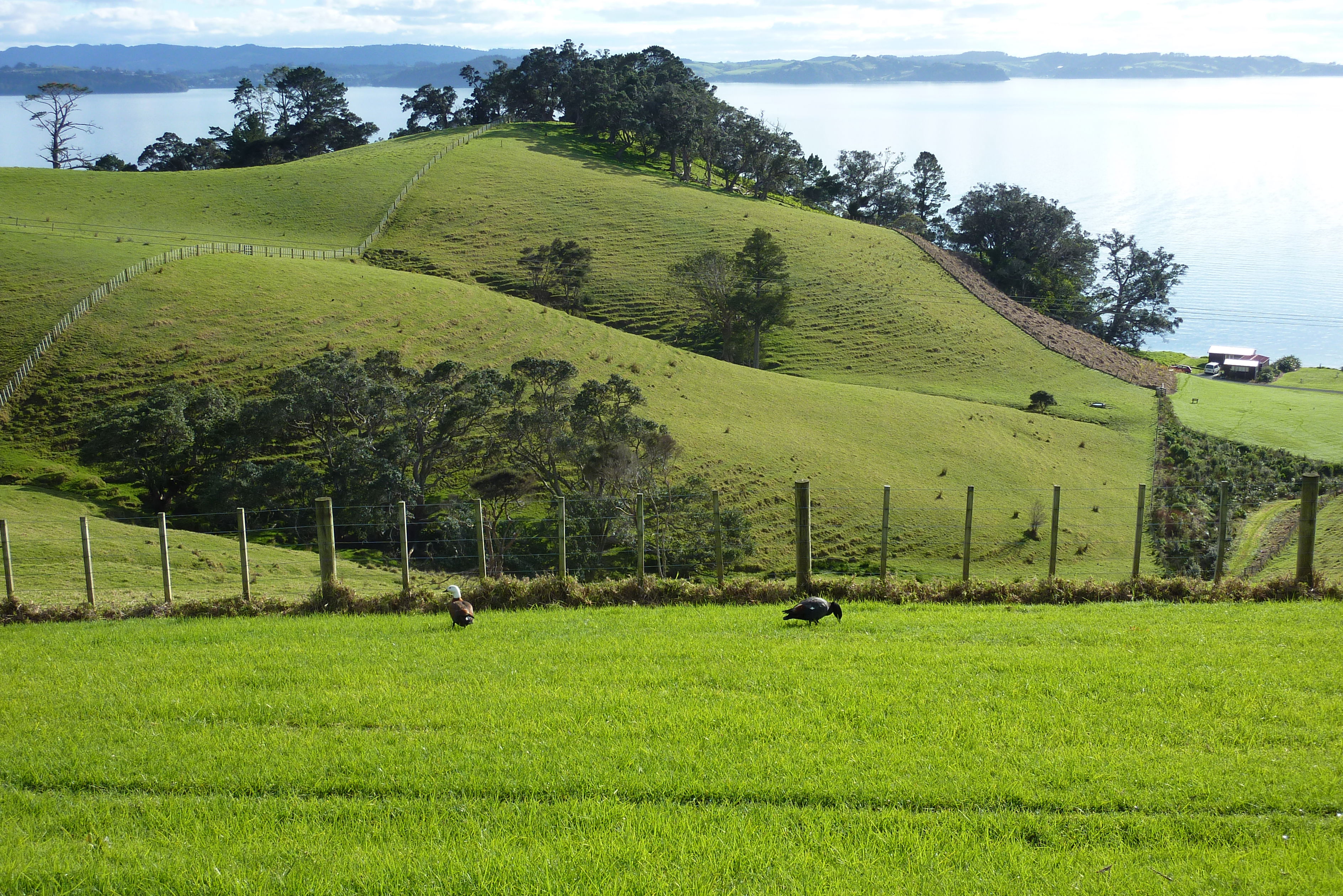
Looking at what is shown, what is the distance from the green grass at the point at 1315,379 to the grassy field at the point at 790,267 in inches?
1008

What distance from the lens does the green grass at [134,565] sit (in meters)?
17.6

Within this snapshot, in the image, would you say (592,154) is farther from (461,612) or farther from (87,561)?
(461,612)

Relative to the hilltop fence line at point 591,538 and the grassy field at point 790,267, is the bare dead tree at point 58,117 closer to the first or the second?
the grassy field at point 790,267

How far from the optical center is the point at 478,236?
80.8 m

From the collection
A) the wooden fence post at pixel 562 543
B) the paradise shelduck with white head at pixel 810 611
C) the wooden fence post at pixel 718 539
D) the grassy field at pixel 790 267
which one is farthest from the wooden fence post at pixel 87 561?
the grassy field at pixel 790 267

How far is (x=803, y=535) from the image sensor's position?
13930 millimetres

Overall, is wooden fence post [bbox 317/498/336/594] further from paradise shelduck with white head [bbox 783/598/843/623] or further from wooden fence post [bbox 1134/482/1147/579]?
wooden fence post [bbox 1134/482/1147/579]

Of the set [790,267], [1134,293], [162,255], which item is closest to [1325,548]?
[790,267]

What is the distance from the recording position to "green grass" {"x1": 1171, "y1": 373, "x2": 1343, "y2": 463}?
196 ft

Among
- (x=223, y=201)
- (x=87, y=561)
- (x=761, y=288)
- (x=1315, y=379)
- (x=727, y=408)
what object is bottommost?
(x=1315, y=379)

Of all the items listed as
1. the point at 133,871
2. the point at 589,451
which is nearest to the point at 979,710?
the point at 133,871

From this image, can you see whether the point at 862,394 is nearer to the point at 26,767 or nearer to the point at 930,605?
the point at 930,605

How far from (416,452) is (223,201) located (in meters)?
59.0

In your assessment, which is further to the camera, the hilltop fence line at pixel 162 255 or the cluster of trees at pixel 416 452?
the hilltop fence line at pixel 162 255
